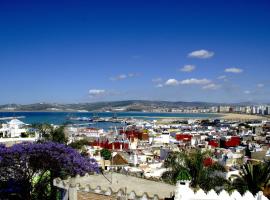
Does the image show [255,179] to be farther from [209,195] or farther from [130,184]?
[209,195]

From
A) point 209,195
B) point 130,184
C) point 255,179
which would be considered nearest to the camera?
point 209,195

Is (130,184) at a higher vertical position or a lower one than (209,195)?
lower

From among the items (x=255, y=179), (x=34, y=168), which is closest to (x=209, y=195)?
(x=255, y=179)

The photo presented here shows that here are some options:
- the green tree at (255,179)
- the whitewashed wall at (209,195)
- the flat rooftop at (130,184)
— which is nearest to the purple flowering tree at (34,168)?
the flat rooftop at (130,184)

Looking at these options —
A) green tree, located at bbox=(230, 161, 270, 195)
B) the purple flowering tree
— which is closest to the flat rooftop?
the purple flowering tree

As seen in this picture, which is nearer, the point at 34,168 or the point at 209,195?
the point at 209,195

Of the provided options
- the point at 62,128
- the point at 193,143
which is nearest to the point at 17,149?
the point at 62,128

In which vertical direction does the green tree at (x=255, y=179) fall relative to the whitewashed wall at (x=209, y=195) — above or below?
below

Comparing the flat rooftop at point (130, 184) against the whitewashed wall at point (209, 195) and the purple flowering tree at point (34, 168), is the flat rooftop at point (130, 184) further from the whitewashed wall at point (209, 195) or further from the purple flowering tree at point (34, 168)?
the whitewashed wall at point (209, 195)

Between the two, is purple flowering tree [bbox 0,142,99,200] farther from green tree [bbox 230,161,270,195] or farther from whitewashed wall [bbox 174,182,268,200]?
whitewashed wall [bbox 174,182,268,200]
